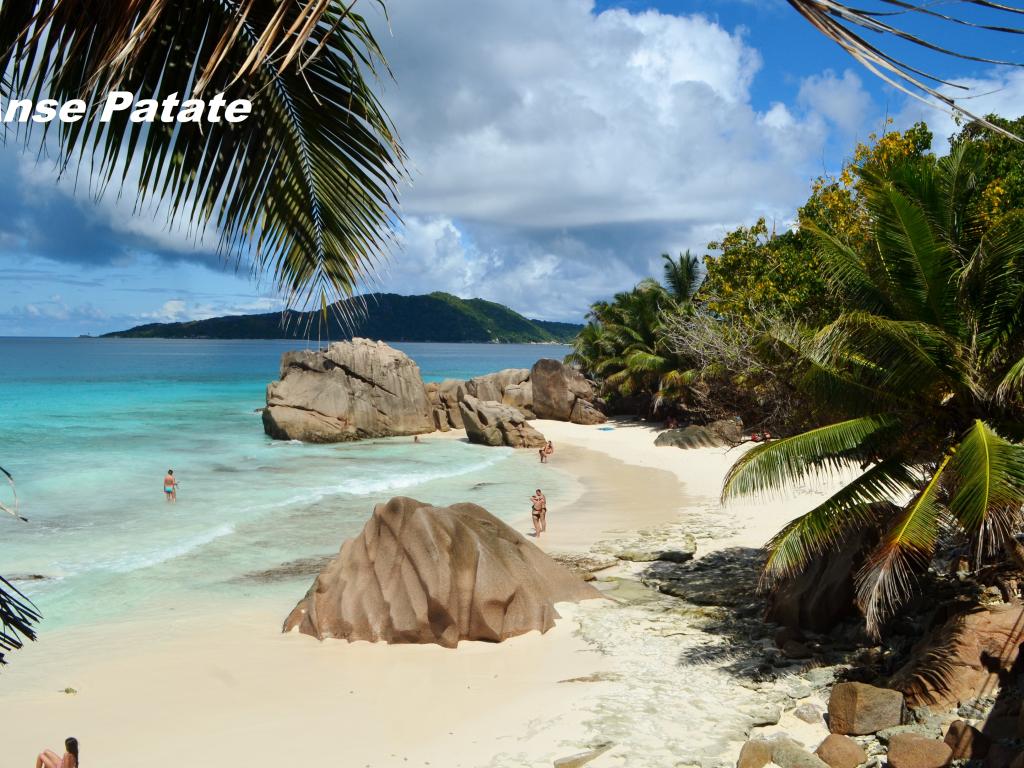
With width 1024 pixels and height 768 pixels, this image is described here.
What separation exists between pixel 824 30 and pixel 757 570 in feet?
45.8

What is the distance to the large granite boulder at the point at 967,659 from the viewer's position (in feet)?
25.5

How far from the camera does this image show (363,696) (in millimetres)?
9836

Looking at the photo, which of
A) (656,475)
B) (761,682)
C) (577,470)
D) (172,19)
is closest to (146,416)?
(577,470)

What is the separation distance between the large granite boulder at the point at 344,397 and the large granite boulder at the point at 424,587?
2661 centimetres

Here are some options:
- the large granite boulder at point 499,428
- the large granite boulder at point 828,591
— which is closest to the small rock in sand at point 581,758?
the large granite boulder at point 828,591

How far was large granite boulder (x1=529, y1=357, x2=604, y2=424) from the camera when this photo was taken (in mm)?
44438

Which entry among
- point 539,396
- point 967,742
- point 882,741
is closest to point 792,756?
point 882,741

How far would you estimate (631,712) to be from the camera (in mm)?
8898

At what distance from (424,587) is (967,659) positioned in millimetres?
6671

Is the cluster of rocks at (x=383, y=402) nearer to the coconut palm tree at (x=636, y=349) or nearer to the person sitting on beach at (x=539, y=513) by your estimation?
the coconut palm tree at (x=636, y=349)

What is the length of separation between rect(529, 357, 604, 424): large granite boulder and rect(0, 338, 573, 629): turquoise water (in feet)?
27.4

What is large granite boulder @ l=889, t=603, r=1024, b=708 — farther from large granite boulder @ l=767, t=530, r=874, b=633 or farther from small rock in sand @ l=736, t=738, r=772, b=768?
large granite boulder @ l=767, t=530, r=874, b=633

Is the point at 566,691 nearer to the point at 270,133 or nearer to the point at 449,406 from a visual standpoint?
the point at 270,133

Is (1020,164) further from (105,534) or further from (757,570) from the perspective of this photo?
(105,534)
